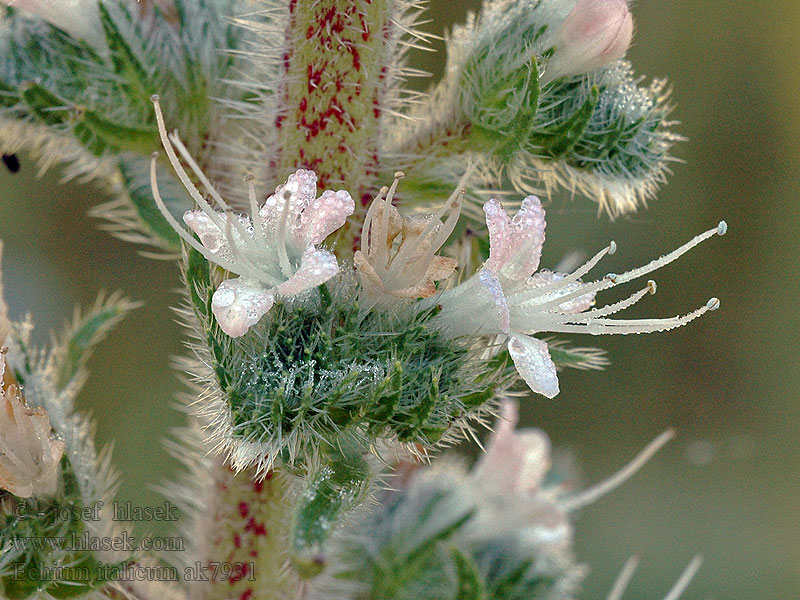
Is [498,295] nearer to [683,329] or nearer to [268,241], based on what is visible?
[268,241]

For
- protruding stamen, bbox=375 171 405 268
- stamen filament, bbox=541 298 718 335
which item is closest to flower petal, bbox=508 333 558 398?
stamen filament, bbox=541 298 718 335

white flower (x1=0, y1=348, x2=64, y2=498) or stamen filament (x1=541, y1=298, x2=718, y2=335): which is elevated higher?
stamen filament (x1=541, y1=298, x2=718, y2=335)

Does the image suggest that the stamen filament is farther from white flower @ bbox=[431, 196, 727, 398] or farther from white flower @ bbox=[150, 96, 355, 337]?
white flower @ bbox=[150, 96, 355, 337]

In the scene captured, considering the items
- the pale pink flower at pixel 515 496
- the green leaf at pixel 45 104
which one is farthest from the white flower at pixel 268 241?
the pale pink flower at pixel 515 496

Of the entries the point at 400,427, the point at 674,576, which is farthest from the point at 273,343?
the point at 674,576

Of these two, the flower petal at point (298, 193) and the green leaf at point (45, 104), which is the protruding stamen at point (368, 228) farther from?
the green leaf at point (45, 104)

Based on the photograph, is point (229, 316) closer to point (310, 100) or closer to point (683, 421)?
point (310, 100)
